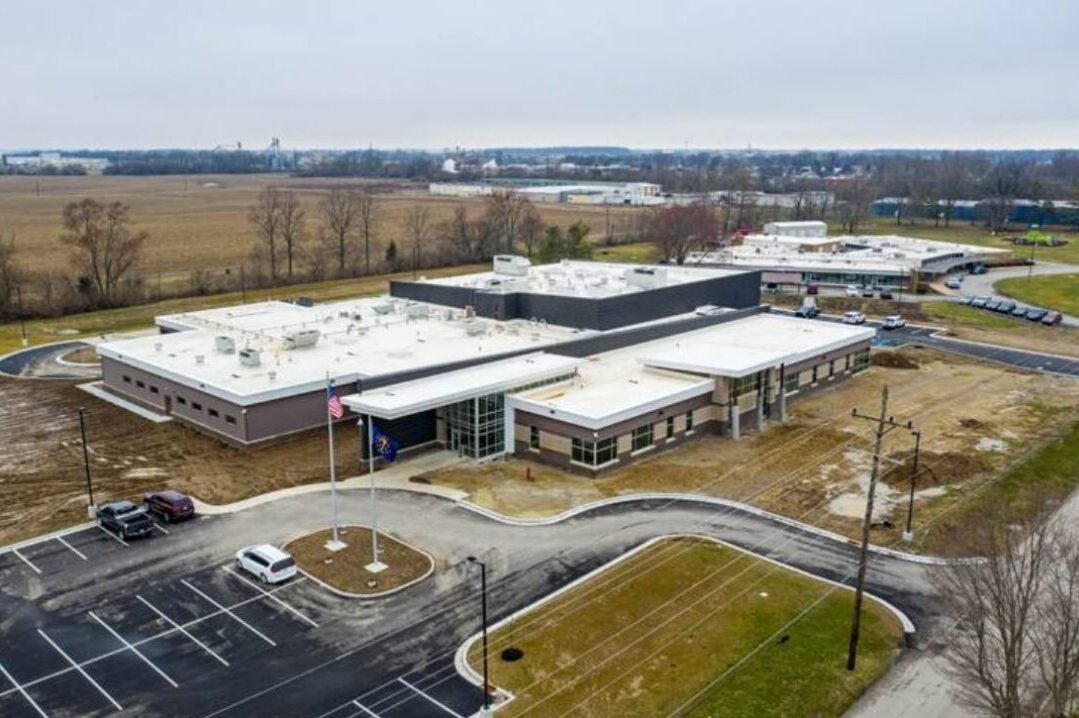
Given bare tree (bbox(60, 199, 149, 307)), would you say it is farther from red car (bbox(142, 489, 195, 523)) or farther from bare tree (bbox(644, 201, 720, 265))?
bare tree (bbox(644, 201, 720, 265))

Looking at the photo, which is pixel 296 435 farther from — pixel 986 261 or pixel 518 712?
pixel 986 261

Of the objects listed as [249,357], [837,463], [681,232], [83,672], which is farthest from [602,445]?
[681,232]

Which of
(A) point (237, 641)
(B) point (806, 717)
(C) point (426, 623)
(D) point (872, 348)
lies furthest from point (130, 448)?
(D) point (872, 348)

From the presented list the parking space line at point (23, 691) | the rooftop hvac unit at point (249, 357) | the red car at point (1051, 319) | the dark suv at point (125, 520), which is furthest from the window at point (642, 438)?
the red car at point (1051, 319)

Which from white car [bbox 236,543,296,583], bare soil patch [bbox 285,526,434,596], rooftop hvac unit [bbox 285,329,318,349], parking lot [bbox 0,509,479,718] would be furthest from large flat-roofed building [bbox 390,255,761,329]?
parking lot [bbox 0,509,479,718]

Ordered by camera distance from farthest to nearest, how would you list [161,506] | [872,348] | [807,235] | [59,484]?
[807,235], [872,348], [59,484], [161,506]

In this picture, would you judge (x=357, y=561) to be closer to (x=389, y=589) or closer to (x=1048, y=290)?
(x=389, y=589)
